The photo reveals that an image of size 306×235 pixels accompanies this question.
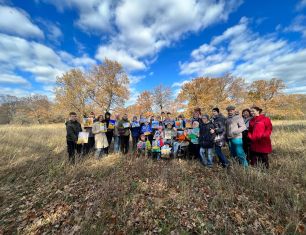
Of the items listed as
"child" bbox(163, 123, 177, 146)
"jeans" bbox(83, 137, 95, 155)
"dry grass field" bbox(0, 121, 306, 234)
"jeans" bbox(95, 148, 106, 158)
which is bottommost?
"dry grass field" bbox(0, 121, 306, 234)

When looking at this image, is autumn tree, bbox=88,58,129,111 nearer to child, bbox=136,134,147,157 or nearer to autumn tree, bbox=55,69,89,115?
autumn tree, bbox=55,69,89,115

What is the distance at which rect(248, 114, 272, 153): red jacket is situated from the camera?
4.17m

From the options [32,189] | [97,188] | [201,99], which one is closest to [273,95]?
[201,99]

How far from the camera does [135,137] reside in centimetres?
816

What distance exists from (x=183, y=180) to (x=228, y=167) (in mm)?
1743

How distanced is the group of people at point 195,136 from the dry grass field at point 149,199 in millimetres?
675

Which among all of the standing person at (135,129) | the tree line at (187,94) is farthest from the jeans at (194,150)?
the tree line at (187,94)

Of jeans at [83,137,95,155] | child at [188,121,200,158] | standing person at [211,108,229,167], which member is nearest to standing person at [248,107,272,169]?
standing person at [211,108,229,167]

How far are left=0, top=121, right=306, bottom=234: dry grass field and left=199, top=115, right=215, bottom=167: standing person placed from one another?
0.32 meters

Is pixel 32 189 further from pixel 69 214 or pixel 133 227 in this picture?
pixel 133 227

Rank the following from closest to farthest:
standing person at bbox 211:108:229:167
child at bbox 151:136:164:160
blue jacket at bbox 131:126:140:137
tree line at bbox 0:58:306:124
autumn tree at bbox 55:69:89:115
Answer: standing person at bbox 211:108:229:167, child at bbox 151:136:164:160, blue jacket at bbox 131:126:140:137, tree line at bbox 0:58:306:124, autumn tree at bbox 55:69:89:115

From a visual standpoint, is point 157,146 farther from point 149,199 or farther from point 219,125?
point 149,199

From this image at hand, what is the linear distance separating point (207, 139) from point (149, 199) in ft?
9.54

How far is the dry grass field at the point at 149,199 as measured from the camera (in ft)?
9.09
